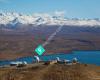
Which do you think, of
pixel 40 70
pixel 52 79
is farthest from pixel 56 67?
pixel 52 79

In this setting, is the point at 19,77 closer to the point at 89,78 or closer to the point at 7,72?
the point at 7,72

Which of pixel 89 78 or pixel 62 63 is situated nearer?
pixel 89 78

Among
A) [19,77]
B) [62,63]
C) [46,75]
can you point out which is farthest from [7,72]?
[62,63]

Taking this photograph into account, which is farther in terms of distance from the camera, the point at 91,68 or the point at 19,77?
the point at 91,68

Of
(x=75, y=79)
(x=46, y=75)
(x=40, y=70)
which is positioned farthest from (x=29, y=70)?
(x=75, y=79)

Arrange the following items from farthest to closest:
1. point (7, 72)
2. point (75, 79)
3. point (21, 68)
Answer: point (21, 68) → point (7, 72) → point (75, 79)

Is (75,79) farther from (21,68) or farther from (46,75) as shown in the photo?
(21,68)

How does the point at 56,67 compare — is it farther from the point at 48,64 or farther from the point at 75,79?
the point at 75,79

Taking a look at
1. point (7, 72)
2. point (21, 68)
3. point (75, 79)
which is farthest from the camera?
point (21, 68)
